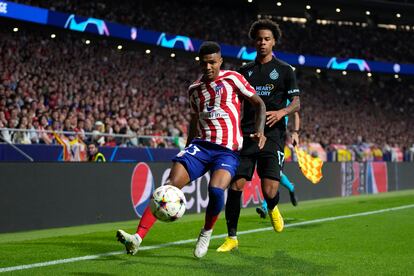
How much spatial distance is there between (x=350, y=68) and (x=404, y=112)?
597 cm

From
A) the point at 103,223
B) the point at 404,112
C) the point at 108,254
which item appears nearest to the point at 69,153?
the point at 103,223

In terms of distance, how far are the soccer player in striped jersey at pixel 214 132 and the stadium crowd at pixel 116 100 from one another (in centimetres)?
867

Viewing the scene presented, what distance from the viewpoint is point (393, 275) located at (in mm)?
6184

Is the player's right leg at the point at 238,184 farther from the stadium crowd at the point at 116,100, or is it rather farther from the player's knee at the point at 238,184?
the stadium crowd at the point at 116,100

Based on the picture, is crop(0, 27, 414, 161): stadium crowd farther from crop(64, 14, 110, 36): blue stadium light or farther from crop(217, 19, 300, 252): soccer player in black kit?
crop(217, 19, 300, 252): soccer player in black kit

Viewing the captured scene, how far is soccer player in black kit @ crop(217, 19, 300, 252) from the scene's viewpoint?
7.73 metres

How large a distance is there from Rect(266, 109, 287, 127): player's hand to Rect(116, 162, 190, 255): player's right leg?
1193 millimetres

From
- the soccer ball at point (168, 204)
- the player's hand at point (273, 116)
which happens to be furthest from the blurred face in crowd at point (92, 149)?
the soccer ball at point (168, 204)

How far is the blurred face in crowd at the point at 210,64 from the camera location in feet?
22.2

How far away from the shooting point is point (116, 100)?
23.6 metres

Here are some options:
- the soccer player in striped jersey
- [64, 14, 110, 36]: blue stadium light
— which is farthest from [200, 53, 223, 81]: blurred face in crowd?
[64, 14, 110, 36]: blue stadium light

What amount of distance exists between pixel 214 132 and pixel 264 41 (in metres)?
1.44

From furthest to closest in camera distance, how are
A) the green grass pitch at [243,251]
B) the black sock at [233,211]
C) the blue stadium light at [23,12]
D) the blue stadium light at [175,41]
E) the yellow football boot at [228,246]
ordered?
the blue stadium light at [175,41]
the blue stadium light at [23,12]
the black sock at [233,211]
the yellow football boot at [228,246]
the green grass pitch at [243,251]

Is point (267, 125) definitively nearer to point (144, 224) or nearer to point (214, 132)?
point (214, 132)
